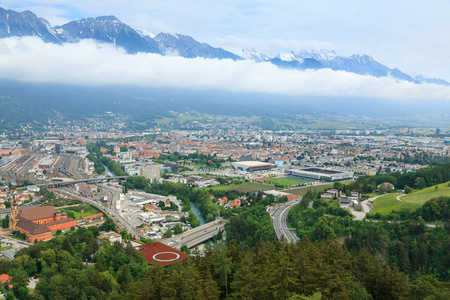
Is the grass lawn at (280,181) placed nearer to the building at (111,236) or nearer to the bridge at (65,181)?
the bridge at (65,181)

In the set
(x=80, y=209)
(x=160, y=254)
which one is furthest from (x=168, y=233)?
(x=80, y=209)

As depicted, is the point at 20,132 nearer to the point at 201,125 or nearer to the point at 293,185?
the point at 201,125

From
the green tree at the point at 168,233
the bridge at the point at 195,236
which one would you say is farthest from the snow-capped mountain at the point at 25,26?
the green tree at the point at 168,233

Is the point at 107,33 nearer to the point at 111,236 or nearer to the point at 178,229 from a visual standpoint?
the point at 178,229

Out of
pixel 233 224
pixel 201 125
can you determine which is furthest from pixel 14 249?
pixel 201 125

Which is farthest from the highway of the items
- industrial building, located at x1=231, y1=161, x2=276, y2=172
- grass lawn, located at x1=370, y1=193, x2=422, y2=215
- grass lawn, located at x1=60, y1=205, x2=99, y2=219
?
industrial building, located at x1=231, y1=161, x2=276, y2=172
